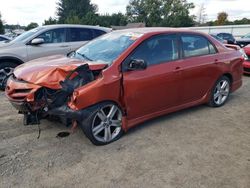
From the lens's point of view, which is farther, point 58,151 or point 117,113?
point 117,113

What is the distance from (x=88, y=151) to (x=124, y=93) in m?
0.98

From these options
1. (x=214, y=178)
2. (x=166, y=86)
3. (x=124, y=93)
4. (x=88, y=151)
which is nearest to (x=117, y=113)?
(x=124, y=93)

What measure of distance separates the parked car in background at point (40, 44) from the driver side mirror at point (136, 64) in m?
3.88

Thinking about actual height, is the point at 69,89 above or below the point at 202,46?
below

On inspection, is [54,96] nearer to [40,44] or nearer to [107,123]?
[107,123]

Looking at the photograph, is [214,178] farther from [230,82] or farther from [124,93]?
[230,82]

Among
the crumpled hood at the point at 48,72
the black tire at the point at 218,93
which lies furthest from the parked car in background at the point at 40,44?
the black tire at the point at 218,93

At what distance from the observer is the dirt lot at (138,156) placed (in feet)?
10.2

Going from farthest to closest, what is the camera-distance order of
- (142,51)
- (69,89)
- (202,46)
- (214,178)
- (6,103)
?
1. (6,103)
2. (202,46)
3. (142,51)
4. (69,89)
5. (214,178)

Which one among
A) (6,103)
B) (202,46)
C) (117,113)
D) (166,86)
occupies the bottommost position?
(6,103)

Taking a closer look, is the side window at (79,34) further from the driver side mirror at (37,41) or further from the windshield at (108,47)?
the windshield at (108,47)

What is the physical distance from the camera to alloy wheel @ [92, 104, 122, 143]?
3.87 metres

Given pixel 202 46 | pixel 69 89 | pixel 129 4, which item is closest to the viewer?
pixel 69 89

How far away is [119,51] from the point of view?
4.21m
